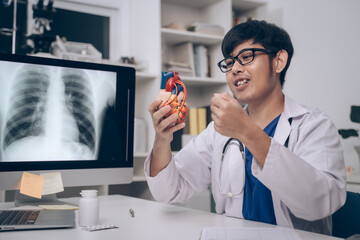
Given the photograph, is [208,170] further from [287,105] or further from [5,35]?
[5,35]

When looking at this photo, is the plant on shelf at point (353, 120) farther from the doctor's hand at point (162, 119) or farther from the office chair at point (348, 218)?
the doctor's hand at point (162, 119)

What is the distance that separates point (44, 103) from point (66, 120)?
0.28 ft

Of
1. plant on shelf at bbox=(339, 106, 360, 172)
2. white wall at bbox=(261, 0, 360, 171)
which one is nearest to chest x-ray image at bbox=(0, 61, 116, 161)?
plant on shelf at bbox=(339, 106, 360, 172)

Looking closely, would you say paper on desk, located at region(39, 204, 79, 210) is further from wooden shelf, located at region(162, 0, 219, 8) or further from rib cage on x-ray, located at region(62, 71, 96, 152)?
wooden shelf, located at region(162, 0, 219, 8)

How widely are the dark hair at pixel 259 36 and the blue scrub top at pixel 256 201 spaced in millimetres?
390

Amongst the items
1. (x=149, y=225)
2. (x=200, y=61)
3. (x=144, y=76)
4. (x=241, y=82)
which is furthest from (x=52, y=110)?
(x=200, y=61)

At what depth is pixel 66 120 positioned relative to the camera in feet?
3.94

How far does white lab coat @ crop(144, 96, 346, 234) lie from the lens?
932 millimetres

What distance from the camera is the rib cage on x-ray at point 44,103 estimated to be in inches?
44.4

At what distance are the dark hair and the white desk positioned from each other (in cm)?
59

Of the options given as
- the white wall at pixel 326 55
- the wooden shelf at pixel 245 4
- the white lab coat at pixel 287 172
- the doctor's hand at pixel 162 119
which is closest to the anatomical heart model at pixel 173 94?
the doctor's hand at pixel 162 119

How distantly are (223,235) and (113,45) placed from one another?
7.87 feet

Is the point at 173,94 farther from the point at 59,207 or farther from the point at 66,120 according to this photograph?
the point at 59,207

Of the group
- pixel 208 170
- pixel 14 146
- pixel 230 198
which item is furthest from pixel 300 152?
pixel 14 146
